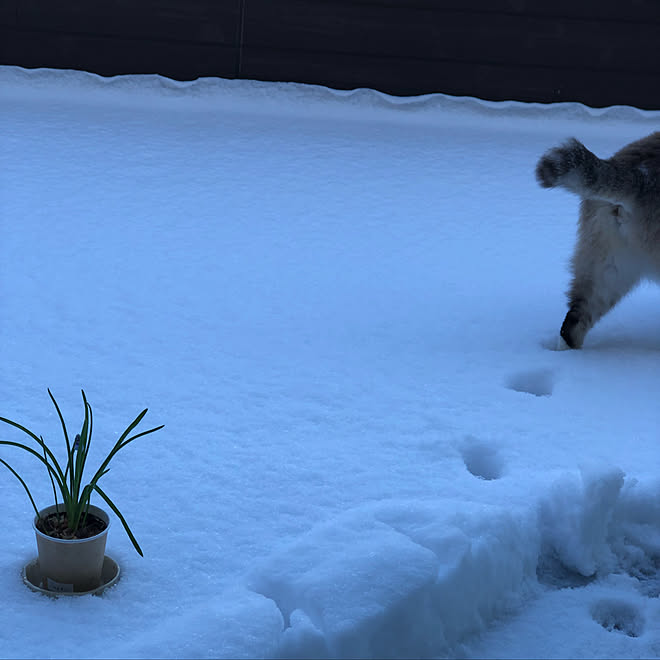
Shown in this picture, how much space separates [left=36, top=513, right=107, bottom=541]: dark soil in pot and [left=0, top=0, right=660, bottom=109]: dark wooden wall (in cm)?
399

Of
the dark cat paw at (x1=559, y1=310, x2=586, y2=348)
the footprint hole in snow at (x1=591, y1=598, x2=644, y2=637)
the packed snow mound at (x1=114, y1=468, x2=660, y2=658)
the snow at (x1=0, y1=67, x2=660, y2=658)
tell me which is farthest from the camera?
the dark cat paw at (x1=559, y1=310, x2=586, y2=348)

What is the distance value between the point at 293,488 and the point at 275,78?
380 centimetres

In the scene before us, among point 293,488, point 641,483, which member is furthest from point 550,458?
point 293,488

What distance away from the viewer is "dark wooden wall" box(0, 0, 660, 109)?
5.06 meters

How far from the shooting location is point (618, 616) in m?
1.77

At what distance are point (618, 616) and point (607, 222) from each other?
1179 millimetres

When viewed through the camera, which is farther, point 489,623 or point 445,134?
point 445,134

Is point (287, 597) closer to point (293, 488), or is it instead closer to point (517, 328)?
point (293, 488)

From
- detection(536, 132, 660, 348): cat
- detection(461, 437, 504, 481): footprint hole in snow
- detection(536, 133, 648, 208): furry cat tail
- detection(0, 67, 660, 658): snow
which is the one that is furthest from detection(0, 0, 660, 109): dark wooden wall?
detection(461, 437, 504, 481): footprint hole in snow

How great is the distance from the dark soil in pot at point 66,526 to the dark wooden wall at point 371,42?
3987 millimetres

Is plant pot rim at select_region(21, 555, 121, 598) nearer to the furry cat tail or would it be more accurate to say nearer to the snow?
the snow

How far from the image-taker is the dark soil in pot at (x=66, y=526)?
1.58 metres

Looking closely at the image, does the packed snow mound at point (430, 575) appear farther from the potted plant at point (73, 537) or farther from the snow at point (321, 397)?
the potted plant at point (73, 537)

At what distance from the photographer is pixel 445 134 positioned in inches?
192
